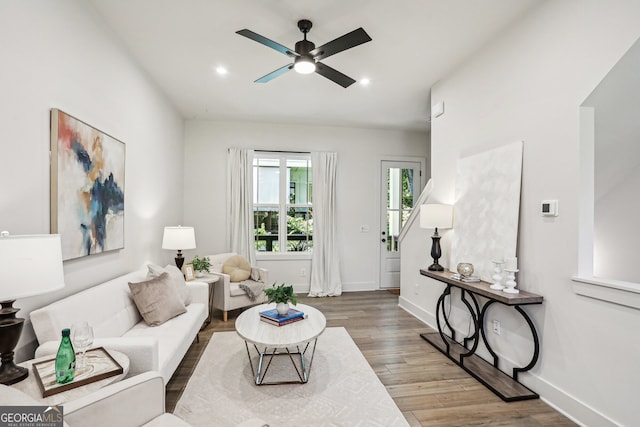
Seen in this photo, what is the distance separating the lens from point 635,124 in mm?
2334

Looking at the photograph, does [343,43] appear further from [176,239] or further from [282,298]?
[176,239]

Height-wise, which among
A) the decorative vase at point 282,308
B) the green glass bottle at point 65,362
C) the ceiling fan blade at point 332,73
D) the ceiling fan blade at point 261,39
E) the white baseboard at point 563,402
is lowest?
the white baseboard at point 563,402

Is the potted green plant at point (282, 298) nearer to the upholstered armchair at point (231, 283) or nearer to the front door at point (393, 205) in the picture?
the upholstered armchair at point (231, 283)

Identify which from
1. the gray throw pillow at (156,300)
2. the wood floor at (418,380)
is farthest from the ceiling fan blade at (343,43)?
the wood floor at (418,380)

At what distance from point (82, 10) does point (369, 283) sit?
5.07 meters

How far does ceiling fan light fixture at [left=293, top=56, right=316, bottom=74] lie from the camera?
2.55m

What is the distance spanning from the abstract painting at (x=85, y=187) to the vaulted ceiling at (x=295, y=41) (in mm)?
1037

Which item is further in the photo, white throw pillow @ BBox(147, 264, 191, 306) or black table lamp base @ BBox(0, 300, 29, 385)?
white throw pillow @ BBox(147, 264, 191, 306)

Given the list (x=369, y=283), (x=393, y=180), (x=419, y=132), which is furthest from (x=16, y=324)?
(x=419, y=132)

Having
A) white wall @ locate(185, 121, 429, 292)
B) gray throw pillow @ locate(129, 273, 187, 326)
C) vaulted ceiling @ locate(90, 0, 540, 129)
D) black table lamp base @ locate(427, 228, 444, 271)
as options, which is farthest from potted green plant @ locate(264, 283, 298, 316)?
white wall @ locate(185, 121, 429, 292)

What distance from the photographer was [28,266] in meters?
1.29

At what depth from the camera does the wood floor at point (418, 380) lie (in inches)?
82.0

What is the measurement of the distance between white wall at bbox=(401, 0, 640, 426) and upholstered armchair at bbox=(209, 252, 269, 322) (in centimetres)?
284

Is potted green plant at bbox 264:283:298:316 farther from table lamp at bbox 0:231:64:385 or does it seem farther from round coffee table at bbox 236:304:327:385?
table lamp at bbox 0:231:64:385
